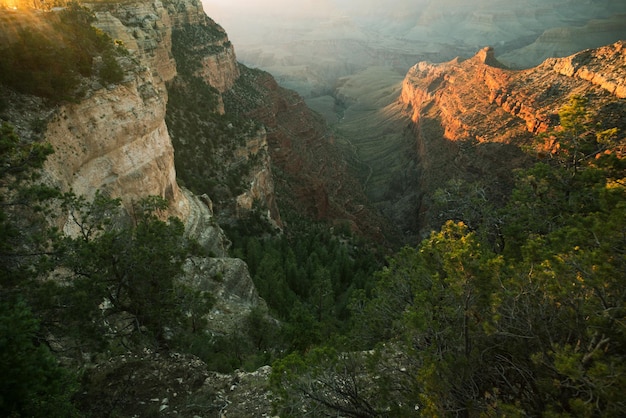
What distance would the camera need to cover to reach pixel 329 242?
45.9 m

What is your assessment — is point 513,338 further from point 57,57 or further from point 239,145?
point 239,145

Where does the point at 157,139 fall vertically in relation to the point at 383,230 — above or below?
above

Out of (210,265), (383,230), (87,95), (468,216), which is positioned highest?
(87,95)

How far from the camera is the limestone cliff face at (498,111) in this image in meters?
41.6

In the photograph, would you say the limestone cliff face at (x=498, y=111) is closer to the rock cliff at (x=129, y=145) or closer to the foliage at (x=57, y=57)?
the rock cliff at (x=129, y=145)

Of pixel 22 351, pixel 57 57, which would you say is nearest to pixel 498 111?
pixel 57 57

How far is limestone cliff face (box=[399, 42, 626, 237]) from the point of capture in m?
41.6

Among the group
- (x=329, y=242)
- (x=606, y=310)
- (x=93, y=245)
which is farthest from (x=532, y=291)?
(x=329, y=242)

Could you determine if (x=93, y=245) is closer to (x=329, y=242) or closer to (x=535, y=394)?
(x=535, y=394)

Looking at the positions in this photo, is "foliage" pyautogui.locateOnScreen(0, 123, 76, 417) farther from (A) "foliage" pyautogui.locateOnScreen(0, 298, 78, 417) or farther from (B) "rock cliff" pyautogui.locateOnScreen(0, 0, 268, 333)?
(B) "rock cliff" pyautogui.locateOnScreen(0, 0, 268, 333)

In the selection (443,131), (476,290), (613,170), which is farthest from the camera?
(443,131)

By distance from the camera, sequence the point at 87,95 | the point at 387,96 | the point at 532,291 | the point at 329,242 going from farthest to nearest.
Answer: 1. the point at 387,96
2. the point at 329,242
3. the point at 87,95
4. the point at 532,291

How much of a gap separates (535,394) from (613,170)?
1044cm

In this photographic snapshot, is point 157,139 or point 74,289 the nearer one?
point 74,289
